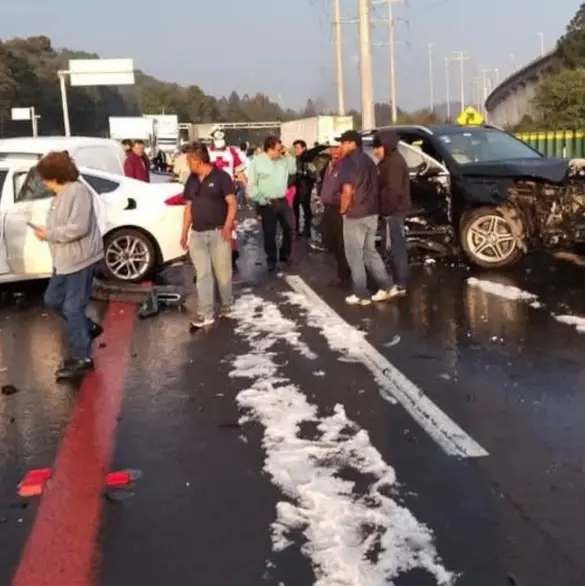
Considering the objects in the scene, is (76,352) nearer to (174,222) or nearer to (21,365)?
(21,365)

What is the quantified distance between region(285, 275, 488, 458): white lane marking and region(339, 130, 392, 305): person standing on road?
19.3 inches

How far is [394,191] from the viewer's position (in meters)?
9.83

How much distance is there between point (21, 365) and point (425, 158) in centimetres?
609

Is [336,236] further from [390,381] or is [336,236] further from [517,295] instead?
[390,381]

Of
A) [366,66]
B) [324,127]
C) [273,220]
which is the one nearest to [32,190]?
[273,220]

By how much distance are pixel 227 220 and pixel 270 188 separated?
142 inches

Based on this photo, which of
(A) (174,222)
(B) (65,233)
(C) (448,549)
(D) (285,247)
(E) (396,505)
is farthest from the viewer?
(D) (285,247)

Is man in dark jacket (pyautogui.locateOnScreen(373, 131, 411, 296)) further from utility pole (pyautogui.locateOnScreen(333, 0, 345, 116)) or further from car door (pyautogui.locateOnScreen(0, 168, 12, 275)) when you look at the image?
utility pole (pyautogui.locateOnScreen(333, 0, 345, 116))

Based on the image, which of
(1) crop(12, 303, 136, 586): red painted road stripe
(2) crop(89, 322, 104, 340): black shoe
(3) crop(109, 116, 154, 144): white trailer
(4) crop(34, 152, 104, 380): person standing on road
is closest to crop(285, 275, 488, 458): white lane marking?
(1) crop(12, 303, 136, 586): red painted road stripe

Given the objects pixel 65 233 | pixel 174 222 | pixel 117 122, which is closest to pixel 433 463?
pixel 65 233

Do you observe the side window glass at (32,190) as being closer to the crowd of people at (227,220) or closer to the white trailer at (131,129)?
the crowd of people at (227,220)

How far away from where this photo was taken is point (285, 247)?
12945 mm

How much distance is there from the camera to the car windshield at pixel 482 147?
11883mm

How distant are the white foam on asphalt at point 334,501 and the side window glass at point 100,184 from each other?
5.26m
